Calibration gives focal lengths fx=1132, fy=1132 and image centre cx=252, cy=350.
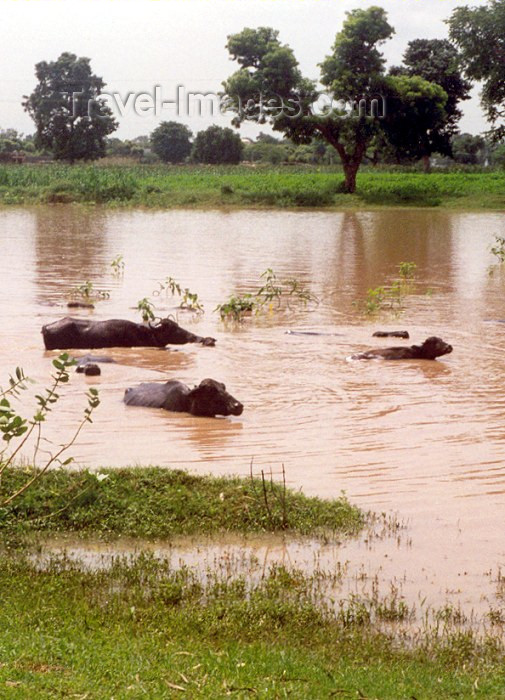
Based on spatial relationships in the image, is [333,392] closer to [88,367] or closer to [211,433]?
[211,433]

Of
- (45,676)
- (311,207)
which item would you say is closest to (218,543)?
(45,676)

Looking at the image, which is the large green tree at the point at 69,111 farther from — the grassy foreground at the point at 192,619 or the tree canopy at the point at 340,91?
the grassy foreground at the point at 192,619

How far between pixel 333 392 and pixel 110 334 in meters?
3.00

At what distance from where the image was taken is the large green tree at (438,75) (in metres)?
65.1

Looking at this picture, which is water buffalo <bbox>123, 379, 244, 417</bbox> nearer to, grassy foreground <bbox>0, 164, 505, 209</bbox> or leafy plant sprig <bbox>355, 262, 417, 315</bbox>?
leafy plant sprig <bbox>355, 262, 417, 315</bbox>

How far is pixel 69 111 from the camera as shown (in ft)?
233

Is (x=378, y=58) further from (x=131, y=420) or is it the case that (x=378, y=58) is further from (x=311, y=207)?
(x=131, y=420)

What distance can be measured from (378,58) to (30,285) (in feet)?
96.1

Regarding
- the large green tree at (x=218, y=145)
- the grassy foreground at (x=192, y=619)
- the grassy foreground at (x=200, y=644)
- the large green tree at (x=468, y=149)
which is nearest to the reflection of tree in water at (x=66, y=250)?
the grassy foreground at (x=192, y=619)

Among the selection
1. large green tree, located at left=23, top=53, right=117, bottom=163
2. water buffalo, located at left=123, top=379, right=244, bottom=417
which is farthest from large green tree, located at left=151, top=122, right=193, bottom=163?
water buffalo, located at left=123, top=379, right=244, bottom=417

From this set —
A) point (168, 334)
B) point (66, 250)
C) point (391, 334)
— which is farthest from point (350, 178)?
point (168, 334)

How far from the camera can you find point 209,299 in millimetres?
16578

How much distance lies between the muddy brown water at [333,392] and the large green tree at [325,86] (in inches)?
855

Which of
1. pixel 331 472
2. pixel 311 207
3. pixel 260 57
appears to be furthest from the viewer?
pixel 260 57
